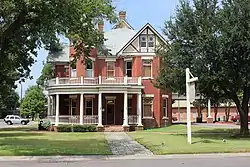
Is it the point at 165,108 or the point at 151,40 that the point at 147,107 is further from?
the point at 151,40

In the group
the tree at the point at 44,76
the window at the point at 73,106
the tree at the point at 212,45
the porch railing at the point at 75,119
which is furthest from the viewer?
the tree at the point at 44,76

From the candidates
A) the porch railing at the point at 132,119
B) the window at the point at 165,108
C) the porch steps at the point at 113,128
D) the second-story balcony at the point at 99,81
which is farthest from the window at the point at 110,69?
the window at the point at 165,108

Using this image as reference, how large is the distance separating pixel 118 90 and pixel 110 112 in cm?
437

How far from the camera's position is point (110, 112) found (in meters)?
46.5

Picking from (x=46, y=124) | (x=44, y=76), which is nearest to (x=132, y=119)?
(x=46, y=124)

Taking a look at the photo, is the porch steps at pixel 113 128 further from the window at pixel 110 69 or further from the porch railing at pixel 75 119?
the window at pixel 110 69

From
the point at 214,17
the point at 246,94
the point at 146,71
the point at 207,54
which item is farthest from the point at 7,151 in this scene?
the point at 146,71

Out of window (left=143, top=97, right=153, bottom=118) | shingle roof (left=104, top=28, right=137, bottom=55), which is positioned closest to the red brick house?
window (left=143, top=97, right=153, bottom=118)

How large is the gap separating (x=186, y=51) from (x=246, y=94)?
561 centimetres

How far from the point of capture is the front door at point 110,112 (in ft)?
152

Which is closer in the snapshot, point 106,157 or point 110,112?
point 106,157

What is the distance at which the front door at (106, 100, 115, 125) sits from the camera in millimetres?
46312

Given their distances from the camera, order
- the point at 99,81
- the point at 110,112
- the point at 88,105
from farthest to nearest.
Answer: the point at 88,105 → the point at 110,112 → the point at 99,81

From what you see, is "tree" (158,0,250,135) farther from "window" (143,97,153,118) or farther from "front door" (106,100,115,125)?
"front door" (106,100,115,125)
